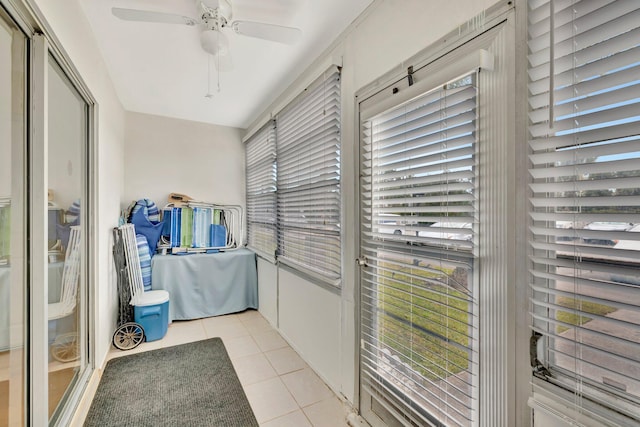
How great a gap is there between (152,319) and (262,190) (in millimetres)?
1819

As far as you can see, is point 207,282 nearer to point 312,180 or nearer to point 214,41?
point 312,180

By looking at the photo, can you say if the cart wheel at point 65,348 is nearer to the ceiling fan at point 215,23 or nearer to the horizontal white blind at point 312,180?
the horizontal white blind at point 312,180

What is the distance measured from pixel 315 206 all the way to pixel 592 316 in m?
1.77

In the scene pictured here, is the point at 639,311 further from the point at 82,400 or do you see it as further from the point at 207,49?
the point at 82,400

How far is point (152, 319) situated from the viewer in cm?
295

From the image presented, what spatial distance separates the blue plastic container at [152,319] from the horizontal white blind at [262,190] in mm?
1240

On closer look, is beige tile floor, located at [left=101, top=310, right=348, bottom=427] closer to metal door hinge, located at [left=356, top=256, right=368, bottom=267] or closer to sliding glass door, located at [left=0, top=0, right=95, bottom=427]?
metal door hinge, located at [left=356, top=256, right=368, bottom=267]

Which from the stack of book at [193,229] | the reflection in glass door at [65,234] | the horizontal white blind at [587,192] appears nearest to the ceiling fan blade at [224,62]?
the reflection in glass door at [65,234]

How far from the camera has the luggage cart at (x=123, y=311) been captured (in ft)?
9.21

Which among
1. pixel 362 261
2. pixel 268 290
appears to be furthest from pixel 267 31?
pixel 268 290

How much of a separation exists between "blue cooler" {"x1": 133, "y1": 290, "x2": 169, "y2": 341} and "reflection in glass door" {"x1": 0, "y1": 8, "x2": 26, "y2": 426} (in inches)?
68.5

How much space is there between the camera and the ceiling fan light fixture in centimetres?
181

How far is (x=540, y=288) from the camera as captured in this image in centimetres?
92

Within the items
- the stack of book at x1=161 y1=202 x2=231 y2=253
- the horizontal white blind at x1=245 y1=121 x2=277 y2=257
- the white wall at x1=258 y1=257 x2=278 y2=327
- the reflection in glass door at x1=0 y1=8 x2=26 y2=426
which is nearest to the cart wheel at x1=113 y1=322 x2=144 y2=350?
the stack of book at x1=161 y1=202 x2=231 y2=253
